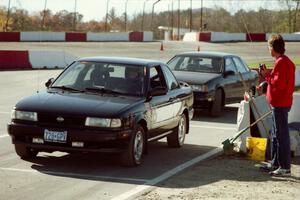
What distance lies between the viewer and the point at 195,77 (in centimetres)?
1605

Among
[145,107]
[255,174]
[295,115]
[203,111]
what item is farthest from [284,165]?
[203,111]

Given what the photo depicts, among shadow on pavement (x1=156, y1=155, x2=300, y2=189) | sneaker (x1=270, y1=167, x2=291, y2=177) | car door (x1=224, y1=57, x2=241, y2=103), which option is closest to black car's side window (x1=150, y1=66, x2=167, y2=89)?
shadow on pavement (x1=156, y1=155, x2=300, y2=189)

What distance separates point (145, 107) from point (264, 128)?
7.49 ft

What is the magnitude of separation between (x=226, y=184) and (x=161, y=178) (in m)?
0.84

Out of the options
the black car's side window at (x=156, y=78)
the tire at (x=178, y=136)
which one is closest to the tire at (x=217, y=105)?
the tire at (x=178, y=136)

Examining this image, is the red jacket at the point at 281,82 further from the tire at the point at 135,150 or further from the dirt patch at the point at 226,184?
the tire at the point at 135,150

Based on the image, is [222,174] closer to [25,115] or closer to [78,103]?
[78,103]

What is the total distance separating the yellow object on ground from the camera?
9945mm

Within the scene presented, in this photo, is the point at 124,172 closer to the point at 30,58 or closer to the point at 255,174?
the point at 255,174

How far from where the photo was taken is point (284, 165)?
8.84 m

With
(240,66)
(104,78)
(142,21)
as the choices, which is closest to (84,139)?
(104,78)

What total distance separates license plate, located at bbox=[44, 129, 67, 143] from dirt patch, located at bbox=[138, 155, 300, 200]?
4.84ft

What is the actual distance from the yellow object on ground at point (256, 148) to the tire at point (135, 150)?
5.84 ft

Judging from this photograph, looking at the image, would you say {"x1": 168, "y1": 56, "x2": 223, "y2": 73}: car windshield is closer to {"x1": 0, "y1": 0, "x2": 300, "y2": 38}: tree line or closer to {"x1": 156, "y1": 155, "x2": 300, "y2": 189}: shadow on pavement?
{"x1": 156, "y1": 155, "x2": 300, "y2": 189}: shadow on pavement
